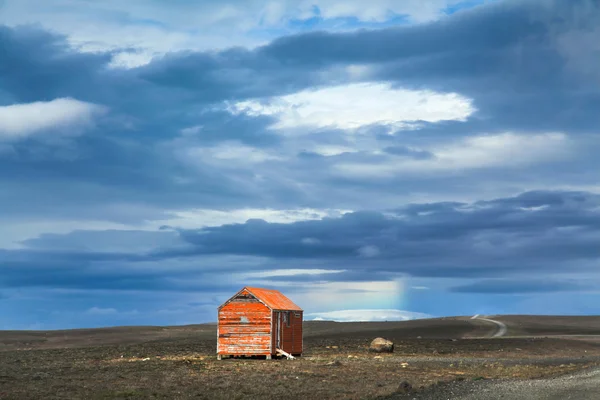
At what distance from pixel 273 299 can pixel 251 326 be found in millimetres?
3627

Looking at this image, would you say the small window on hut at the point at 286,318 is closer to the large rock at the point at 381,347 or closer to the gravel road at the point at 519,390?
the large rock at the point at 381,347

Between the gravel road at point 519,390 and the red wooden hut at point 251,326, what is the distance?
2160cm

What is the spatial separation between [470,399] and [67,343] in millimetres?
69333

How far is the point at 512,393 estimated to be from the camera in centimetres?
2898

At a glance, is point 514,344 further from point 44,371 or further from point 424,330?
point 44,371

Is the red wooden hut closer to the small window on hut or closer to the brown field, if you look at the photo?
the small window on hut

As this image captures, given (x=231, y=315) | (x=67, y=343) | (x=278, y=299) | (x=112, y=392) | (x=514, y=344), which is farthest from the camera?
(x=67, y=343)

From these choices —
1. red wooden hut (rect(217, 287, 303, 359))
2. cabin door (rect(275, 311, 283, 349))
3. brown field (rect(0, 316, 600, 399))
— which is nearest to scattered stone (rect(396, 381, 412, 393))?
brown field (rect(0, 316, 600, 399))

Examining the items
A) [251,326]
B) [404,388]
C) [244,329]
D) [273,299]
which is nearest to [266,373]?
[404,388]

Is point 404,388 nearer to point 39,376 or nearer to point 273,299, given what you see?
point 39,376

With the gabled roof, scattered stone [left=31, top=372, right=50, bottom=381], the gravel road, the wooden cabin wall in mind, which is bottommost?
scattered stone [left=31, top=372, right=50, bottom=381]

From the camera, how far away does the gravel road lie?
2783 cm

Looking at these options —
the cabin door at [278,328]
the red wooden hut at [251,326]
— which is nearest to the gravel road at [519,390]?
the red wooden hut at [251,326]

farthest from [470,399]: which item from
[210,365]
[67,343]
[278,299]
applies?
[67,343]
